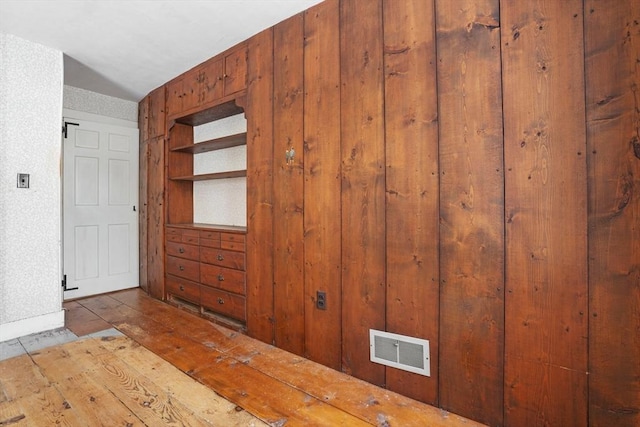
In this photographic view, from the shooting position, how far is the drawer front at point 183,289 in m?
3.08

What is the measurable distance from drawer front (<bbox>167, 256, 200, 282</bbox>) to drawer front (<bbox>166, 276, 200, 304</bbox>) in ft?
0.17

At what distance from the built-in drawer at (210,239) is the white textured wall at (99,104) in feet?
6.91

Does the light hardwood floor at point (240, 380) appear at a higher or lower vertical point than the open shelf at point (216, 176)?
lower

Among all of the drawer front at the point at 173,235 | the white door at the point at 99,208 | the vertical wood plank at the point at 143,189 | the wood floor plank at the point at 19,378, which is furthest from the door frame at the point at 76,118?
the wood floor plank at the point at 19,378

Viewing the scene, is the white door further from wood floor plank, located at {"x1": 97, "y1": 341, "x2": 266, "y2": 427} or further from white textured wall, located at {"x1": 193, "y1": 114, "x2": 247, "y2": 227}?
wood floor plank, located at {"x1": 97, "y1": 341, "x2": 266, "y2": 427}

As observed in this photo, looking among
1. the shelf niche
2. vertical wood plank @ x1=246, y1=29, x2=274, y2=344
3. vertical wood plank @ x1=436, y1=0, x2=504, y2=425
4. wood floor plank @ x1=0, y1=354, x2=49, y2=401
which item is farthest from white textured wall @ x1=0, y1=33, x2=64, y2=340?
vertical wood plank @ x1=436, y1=0, x2=504, y2=425

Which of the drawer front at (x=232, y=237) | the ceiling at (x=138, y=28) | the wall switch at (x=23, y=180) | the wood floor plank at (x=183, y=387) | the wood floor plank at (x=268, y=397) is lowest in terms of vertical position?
the wood floor plank at (x=268, y=397)

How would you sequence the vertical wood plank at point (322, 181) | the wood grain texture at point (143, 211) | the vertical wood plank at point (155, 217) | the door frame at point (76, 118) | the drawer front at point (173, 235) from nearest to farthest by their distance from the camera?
the vertical wood plank at point (322, 181), the drawer front at point (173, 235), the door frame at point (76, 118), the vertical wood plank at point (155, 217), the wood grain texture at point (143, 211)

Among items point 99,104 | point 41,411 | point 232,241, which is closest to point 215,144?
point 232,241

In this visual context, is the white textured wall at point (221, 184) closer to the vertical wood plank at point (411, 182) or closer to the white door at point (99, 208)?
the white door at point (99, 208)

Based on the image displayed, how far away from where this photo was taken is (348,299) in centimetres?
196

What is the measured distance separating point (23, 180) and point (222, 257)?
5.66ft

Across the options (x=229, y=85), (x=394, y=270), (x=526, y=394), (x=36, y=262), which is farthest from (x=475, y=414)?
(x=36, y=262)

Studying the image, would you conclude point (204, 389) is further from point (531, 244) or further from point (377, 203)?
point (531, 244)
